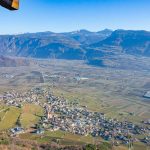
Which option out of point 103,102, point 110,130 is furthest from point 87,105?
point 110,130

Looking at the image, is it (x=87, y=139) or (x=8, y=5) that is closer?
(x=8, y=5)

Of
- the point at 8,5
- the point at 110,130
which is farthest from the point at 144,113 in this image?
the point at 8,5

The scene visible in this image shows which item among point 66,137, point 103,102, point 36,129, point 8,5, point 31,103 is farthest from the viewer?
point 103,102

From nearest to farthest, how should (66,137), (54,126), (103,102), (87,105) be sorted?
(66,137) → (54,126) → (87,105) → (103,102)

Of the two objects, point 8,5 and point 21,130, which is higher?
point 8,5

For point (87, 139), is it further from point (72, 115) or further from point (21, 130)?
point (72, 115)

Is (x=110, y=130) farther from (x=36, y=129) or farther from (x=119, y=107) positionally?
(x=119, y=107)
